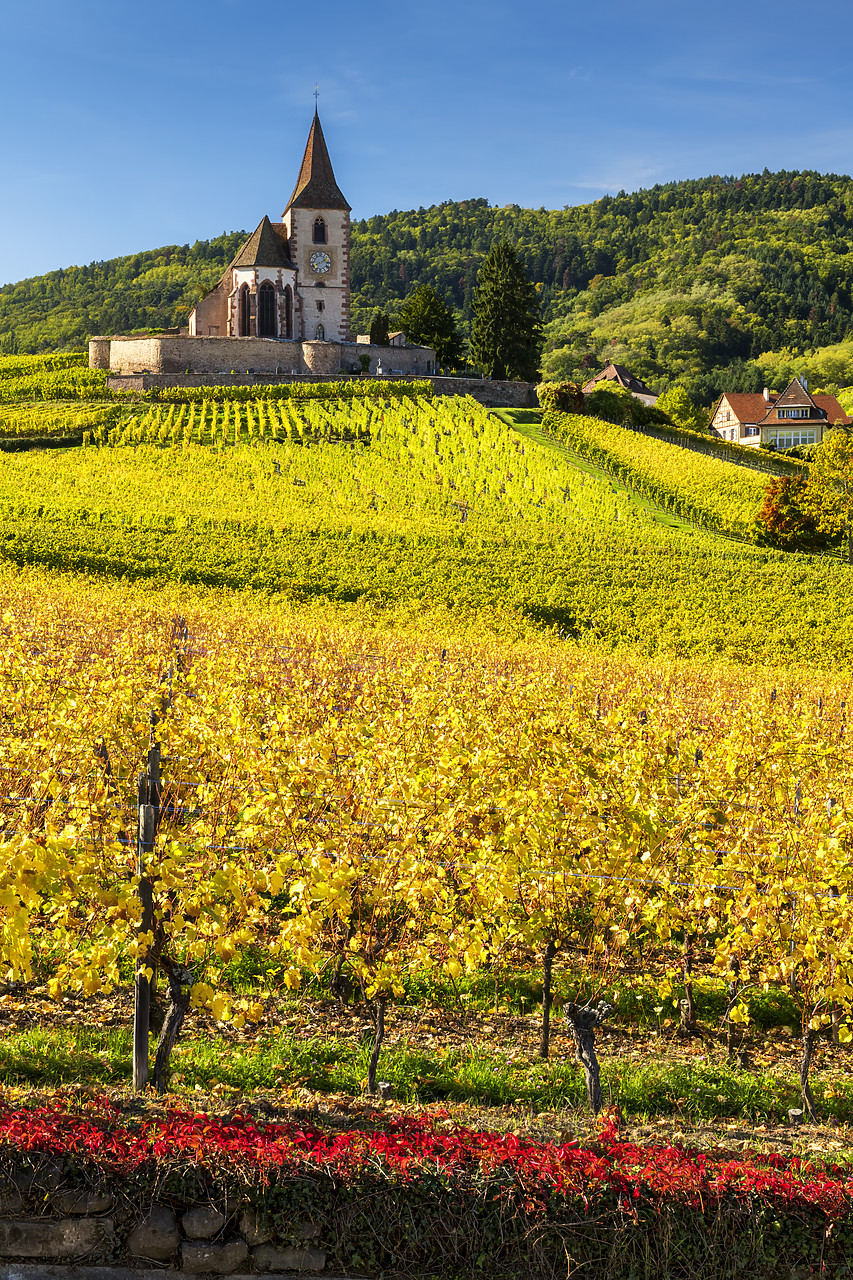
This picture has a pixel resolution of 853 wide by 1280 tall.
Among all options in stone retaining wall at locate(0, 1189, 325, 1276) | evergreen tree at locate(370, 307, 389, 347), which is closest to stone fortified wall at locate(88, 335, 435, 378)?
evergreen tree at locate(370, 307, 389, 347)

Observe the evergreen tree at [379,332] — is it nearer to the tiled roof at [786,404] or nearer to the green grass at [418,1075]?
the tiled roof at [786,404]

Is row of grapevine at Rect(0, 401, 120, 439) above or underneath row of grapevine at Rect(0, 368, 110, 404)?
underneath

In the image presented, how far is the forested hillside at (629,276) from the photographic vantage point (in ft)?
364

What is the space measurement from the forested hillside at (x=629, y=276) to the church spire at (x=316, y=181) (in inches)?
964

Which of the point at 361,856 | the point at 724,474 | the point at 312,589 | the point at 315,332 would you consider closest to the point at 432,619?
the point at 312,589

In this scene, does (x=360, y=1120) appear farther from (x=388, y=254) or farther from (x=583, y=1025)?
(x=388, y=254)

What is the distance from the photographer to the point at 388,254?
14188 centimetres

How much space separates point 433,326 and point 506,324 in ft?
19.3

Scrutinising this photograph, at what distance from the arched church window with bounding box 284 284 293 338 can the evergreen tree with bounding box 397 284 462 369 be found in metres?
8.88

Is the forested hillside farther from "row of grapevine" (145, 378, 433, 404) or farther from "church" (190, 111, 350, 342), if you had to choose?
"row of grapevine" (145, 378, 433, 404)

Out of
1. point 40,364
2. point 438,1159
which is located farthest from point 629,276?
point 438,1159

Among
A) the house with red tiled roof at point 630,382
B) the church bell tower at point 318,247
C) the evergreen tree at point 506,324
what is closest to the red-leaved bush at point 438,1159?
the evergreen tree at point 506,324

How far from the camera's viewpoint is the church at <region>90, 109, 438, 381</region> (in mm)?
58750

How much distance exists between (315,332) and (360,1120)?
207 feet
